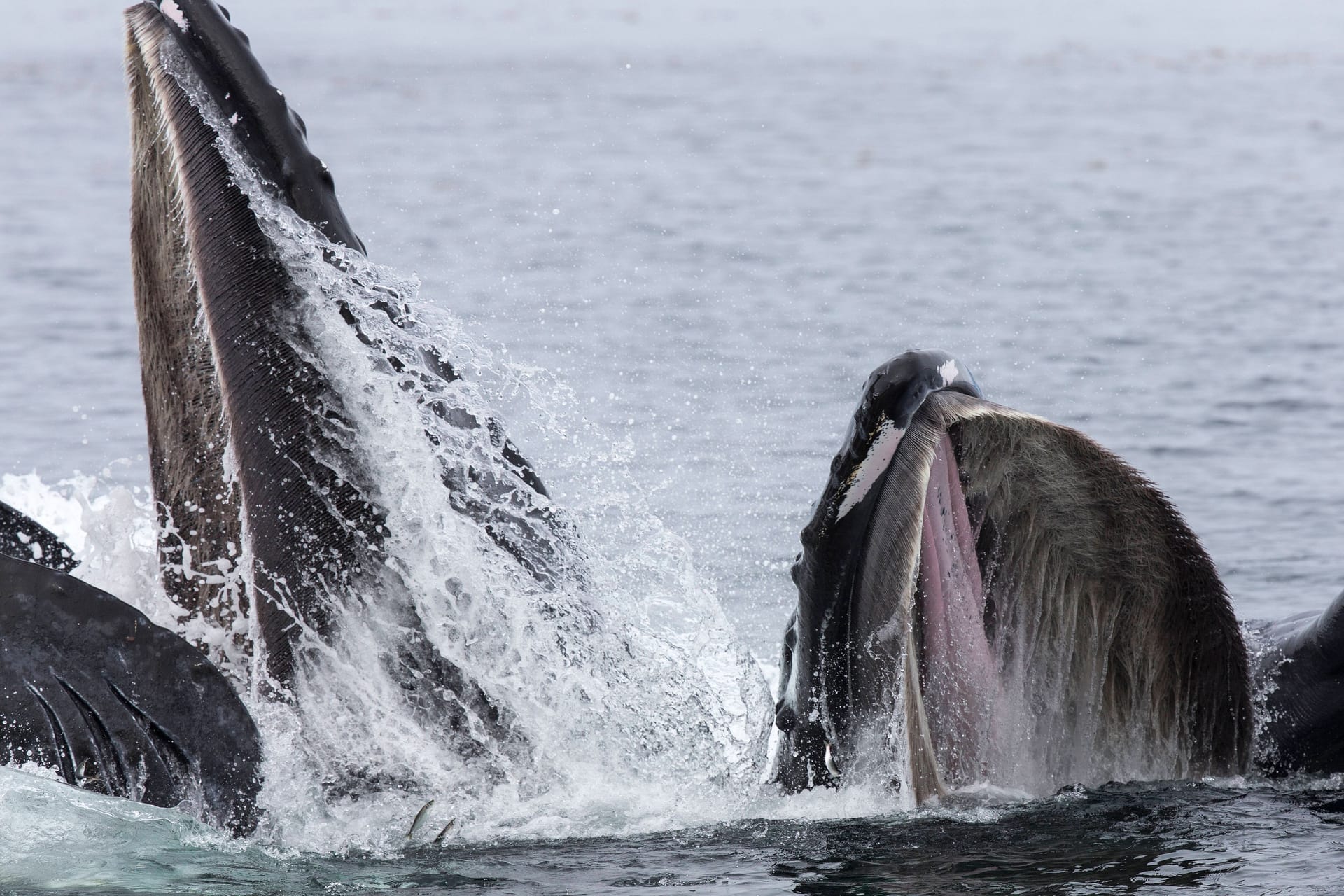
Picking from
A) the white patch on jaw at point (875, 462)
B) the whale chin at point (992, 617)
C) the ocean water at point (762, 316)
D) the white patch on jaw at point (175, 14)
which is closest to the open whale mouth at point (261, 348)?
the white patch on jaw at point (175, 14)

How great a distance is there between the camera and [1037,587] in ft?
18.1

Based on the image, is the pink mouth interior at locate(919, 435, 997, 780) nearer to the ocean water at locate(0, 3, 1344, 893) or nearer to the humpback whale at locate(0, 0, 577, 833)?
the ocean water at locate(0, 3, 1344, 893)

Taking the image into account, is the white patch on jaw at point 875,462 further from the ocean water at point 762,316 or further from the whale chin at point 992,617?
the ocean water at point 762,316

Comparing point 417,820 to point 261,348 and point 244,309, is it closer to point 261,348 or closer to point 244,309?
point 261,348

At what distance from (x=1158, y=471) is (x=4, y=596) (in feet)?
28.4

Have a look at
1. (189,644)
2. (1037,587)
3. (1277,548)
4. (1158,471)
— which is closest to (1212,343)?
(1158,471)

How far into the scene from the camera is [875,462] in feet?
16.5

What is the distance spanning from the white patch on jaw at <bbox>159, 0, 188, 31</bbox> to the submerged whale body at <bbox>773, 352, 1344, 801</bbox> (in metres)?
2.54

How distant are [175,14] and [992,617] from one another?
323cm

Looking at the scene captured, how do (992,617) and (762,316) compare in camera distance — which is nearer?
(992,617)

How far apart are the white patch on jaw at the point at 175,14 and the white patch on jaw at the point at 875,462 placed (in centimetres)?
260

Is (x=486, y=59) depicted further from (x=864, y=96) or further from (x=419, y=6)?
(x=419, y=6)

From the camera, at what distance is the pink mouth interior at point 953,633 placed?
5.26 meters

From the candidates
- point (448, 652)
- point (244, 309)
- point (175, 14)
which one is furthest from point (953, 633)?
point (175, 14)
